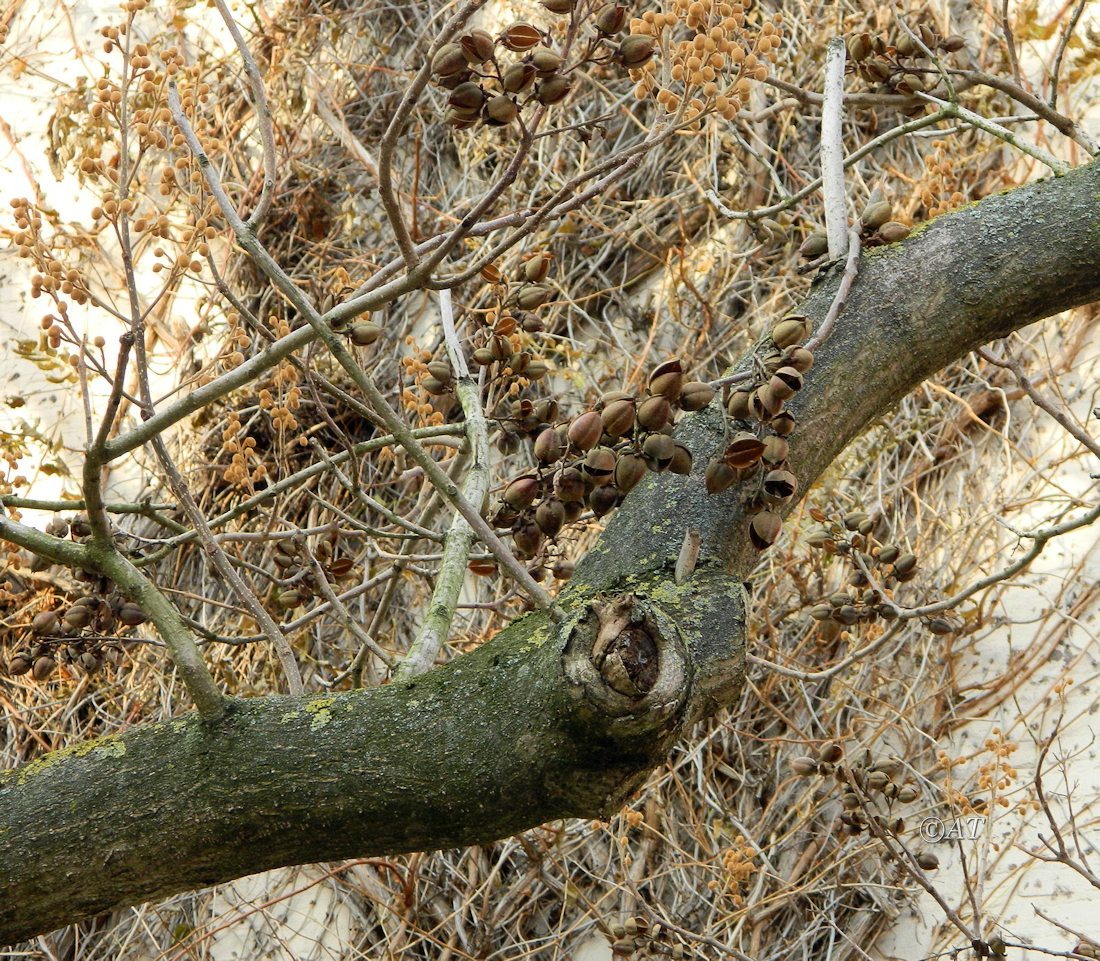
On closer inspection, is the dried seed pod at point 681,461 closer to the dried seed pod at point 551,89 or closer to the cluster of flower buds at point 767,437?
the cluster of flower buds at point 767,437

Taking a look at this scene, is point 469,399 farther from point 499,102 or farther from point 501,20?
point 501,20

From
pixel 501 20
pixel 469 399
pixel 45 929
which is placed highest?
pixel 501 20

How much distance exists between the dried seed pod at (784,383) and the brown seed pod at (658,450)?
0.11m

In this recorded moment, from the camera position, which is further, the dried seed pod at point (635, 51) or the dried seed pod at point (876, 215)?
the dried seed pod at point (876, 215)

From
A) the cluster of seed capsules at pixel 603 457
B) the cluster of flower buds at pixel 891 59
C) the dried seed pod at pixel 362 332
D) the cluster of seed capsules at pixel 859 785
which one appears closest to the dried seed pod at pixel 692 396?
the cluster of seed capsules at pixel 603 457

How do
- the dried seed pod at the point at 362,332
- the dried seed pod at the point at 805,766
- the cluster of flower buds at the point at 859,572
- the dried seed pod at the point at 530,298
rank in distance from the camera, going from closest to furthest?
the dried seed pod at the point at 362,332, the dried seed pod at the point at 530,298, the cluster of flower buds at the point at 859,572, the dried seed pod at the point at 805,766

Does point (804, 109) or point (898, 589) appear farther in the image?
point (804, 109)

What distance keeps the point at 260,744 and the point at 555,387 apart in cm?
233

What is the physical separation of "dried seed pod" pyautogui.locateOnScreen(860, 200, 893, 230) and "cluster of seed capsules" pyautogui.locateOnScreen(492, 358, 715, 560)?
0.35 meters

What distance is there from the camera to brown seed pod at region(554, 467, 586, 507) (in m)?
1.17

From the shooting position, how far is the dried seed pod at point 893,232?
4.52 ft

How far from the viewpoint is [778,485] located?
1175 millimetres

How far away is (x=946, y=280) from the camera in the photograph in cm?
135

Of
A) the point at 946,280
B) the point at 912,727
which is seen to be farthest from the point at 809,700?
the point at 946,280
